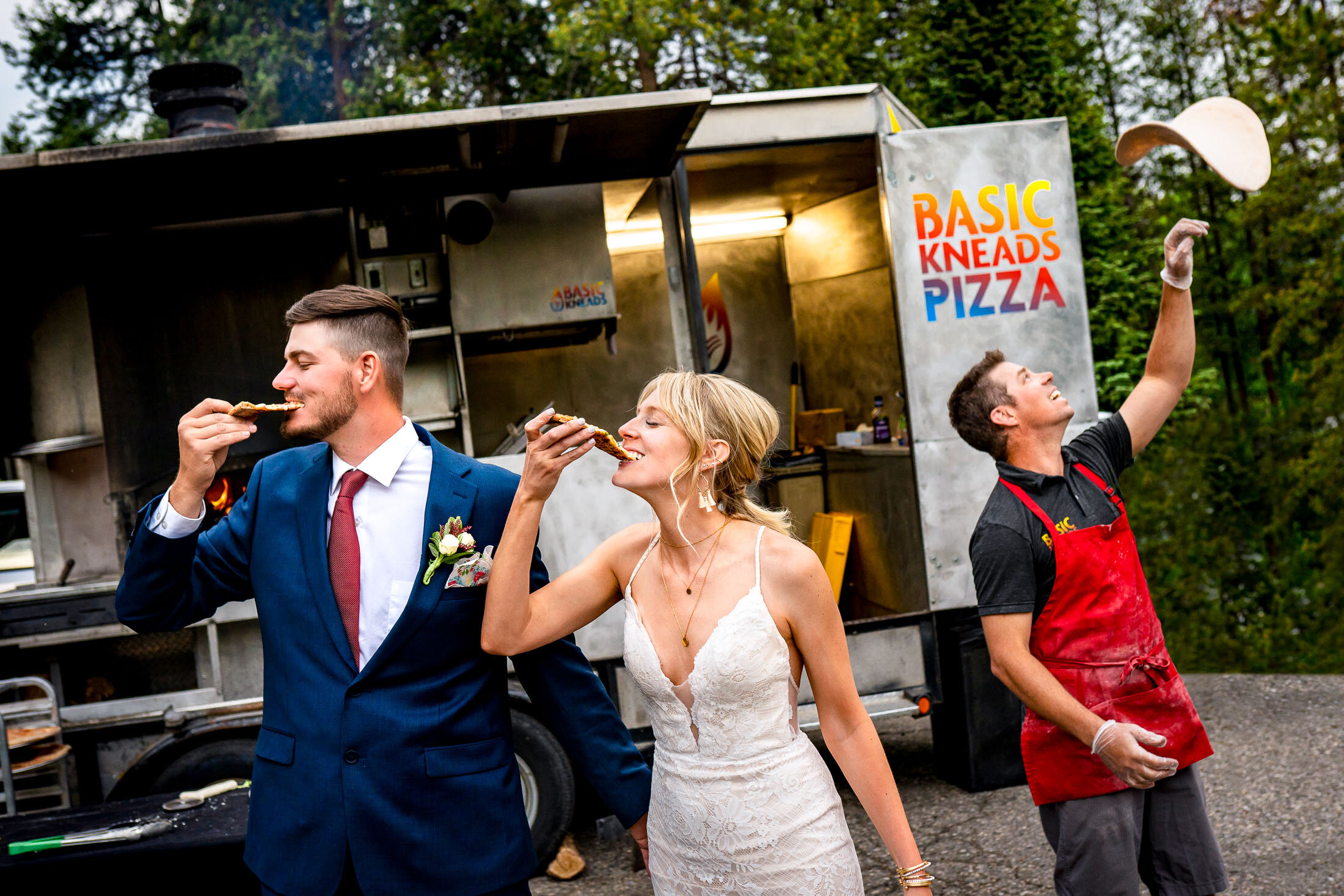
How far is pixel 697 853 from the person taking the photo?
87.7 inches

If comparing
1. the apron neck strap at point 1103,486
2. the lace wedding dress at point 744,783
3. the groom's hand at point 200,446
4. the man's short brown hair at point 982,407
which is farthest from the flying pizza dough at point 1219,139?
the groom's hand at point 200,446

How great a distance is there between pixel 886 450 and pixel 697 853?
3947mm

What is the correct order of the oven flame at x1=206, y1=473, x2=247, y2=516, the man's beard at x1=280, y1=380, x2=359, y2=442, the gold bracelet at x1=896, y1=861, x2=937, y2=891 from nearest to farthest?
the gold bracelet at x1=896, y1=861, x2=937, y2=891
the man's beard at x1=280, y1=380, x2=359, y2=442
the oven flame at x1=206, y1=473, x2=247, y2=516

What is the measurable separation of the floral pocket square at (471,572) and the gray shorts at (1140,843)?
5.29 feet

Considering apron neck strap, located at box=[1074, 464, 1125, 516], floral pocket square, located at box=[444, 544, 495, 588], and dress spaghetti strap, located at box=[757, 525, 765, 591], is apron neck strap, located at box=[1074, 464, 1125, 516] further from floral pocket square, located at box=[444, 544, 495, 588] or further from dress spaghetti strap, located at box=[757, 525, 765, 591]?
floral pocket square, located at box=[444, 544, 495, 588]

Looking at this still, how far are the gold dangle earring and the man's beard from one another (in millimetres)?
801

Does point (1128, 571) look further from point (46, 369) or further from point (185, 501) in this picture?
point (46, 369)

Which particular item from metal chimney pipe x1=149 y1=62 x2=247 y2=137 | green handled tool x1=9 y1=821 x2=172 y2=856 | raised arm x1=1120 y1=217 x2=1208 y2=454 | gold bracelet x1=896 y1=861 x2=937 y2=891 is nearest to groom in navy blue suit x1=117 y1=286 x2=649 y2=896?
gold bracelet x1=896 y1=861 x2=937 y2=891

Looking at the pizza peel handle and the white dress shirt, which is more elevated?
the white dress shirt

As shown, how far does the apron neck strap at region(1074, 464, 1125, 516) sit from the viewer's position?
2.92 metres

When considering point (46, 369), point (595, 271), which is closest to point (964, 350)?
point (595, 271)

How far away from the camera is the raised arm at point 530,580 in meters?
2.13

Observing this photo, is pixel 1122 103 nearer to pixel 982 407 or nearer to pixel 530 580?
pixel 982 407

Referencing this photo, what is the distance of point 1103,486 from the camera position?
9.67 ft
